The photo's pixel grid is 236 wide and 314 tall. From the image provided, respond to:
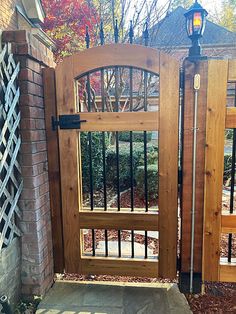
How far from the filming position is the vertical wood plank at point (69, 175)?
2125 mm

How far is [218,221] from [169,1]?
231 inches

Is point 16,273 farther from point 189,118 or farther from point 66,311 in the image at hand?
point 189,118

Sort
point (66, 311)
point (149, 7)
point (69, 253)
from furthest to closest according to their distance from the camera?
point (149, 7)
point (69, 253)
point (66, 311)

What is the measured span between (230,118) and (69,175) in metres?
1.36

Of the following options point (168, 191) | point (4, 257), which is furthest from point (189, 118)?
point (4, 257)

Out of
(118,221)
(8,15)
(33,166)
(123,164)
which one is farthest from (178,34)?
(33,166)

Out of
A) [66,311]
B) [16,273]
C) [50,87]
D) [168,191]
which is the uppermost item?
[50,87]

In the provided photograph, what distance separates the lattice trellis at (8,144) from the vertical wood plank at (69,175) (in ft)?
1.19

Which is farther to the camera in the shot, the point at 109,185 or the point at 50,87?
the point at 109,185

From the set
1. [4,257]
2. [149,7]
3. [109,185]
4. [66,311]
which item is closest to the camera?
[4,257]

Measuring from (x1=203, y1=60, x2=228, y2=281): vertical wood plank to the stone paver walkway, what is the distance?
0.36m

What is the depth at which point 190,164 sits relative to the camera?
207 centimetres

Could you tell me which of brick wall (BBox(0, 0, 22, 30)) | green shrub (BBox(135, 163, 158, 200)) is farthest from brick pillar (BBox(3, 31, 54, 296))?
green shrub (BBox(135, 163, 158, 200))

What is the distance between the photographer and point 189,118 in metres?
2.03
